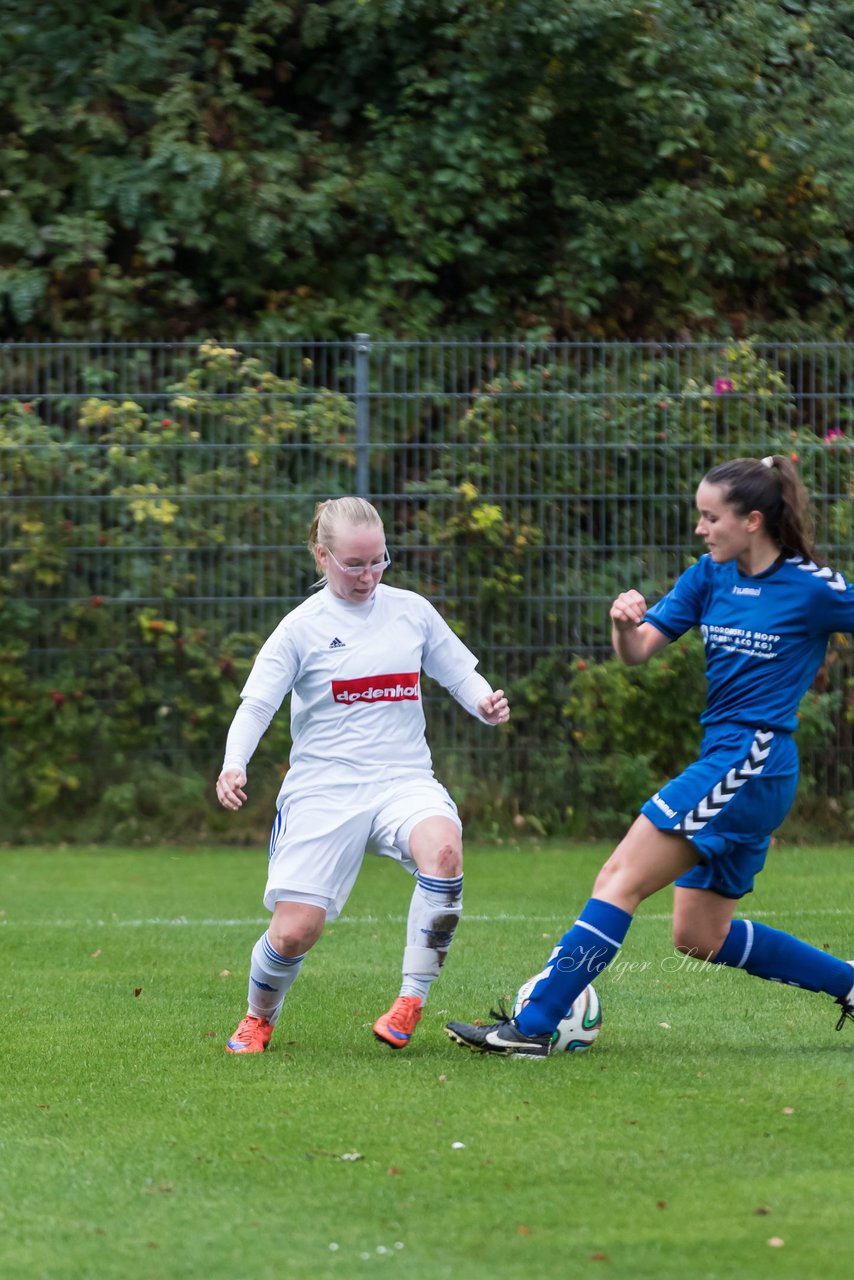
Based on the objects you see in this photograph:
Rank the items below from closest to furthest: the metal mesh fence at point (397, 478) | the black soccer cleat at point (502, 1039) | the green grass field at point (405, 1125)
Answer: the green grass field at point (405, 1125)
the black soccer cleat at point (502, 1039)
the metal mesh fence at point (397, 478)

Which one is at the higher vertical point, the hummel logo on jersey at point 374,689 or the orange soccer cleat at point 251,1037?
the hummel logo on jersey at point 374,689

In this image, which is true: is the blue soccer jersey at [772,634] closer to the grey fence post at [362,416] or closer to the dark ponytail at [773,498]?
the dark ponytail at [773,498]

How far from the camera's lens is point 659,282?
44.7 feet

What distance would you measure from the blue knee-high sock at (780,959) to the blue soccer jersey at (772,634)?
64 cm

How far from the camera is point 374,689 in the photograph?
5461 mm

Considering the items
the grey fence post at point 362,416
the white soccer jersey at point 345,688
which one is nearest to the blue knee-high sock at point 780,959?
the white soccer jersey at point 345,688

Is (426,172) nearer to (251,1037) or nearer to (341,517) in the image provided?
(341,517)

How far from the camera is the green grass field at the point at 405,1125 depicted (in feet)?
11.4

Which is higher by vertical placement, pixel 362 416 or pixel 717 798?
pixel 362 416

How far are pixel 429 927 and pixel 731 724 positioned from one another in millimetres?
1061

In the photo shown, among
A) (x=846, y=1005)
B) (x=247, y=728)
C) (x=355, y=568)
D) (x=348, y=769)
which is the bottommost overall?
(x=846, y=1005)

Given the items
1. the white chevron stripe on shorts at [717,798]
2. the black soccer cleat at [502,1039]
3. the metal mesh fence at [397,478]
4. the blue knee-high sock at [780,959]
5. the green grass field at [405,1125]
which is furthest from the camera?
the metal mesh fence at [397,478]

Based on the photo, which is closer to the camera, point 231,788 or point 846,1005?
point 231,788

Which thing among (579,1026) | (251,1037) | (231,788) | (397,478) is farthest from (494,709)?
(397,478)
